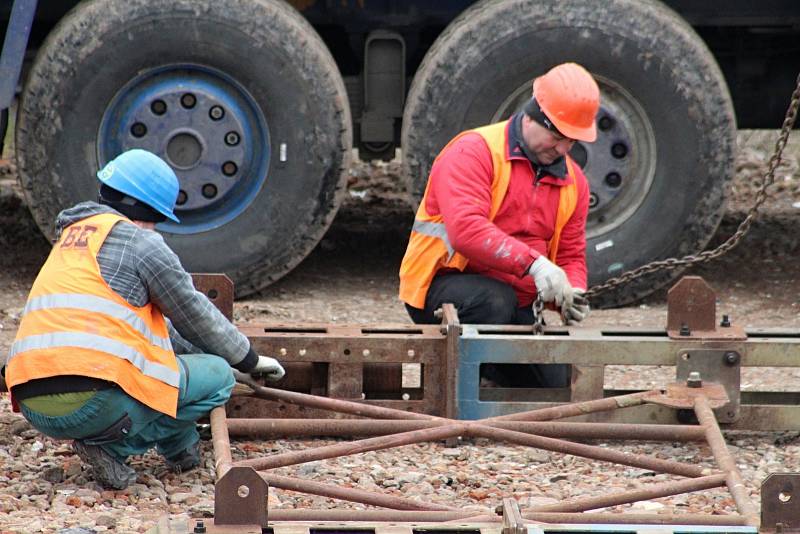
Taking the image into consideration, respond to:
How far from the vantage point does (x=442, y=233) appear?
18.9 feet

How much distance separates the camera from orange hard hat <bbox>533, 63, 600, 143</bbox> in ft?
18.2

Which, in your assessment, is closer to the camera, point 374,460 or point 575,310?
point 374,460

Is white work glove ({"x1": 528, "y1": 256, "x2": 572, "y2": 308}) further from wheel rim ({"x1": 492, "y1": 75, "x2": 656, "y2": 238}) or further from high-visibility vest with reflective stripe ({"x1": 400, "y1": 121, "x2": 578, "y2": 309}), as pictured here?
wheel rim ({"x1": 492, "y1": 75, "x2": 656, "y2": 238})

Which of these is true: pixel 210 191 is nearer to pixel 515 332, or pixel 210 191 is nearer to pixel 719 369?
pixel 515 332

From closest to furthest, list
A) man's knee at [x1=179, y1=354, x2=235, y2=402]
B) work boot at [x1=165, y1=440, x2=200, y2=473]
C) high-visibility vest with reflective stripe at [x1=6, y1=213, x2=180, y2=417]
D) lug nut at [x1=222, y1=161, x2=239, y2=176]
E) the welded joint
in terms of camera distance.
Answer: the welded joint < high-visibility vest with reflective stripe at [x1=6, y1=213, x2=180, y2=417] < man's knee at [x1=179, y1=354, x2=235, y2=402] < work boot at [x1=165, y1=440, x2=200, y2=473] < lug nut at [x1=222, y1=161, x2=239, y2=176]

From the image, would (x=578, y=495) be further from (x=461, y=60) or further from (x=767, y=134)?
(x=767, y=134)

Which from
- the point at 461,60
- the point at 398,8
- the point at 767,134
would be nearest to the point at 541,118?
the point at 461,60

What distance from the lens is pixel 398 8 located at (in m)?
7.37

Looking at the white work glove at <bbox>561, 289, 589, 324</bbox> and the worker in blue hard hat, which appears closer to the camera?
the worker in blue hard hat

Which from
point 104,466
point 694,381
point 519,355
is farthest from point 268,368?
point 694,381

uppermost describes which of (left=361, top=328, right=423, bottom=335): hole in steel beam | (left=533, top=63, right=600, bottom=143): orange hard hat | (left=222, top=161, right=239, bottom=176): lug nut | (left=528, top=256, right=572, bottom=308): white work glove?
(left=533, top=63, right=600, bottom=143): orange hard hat

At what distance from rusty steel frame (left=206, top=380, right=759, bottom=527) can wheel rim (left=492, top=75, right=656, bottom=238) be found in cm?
213

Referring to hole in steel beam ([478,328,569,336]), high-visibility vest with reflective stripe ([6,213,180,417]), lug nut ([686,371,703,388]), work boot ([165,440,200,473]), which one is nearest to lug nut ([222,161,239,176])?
hole in steel beam ([478,328,569,336])

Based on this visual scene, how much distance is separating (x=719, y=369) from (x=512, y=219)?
1.02 m
